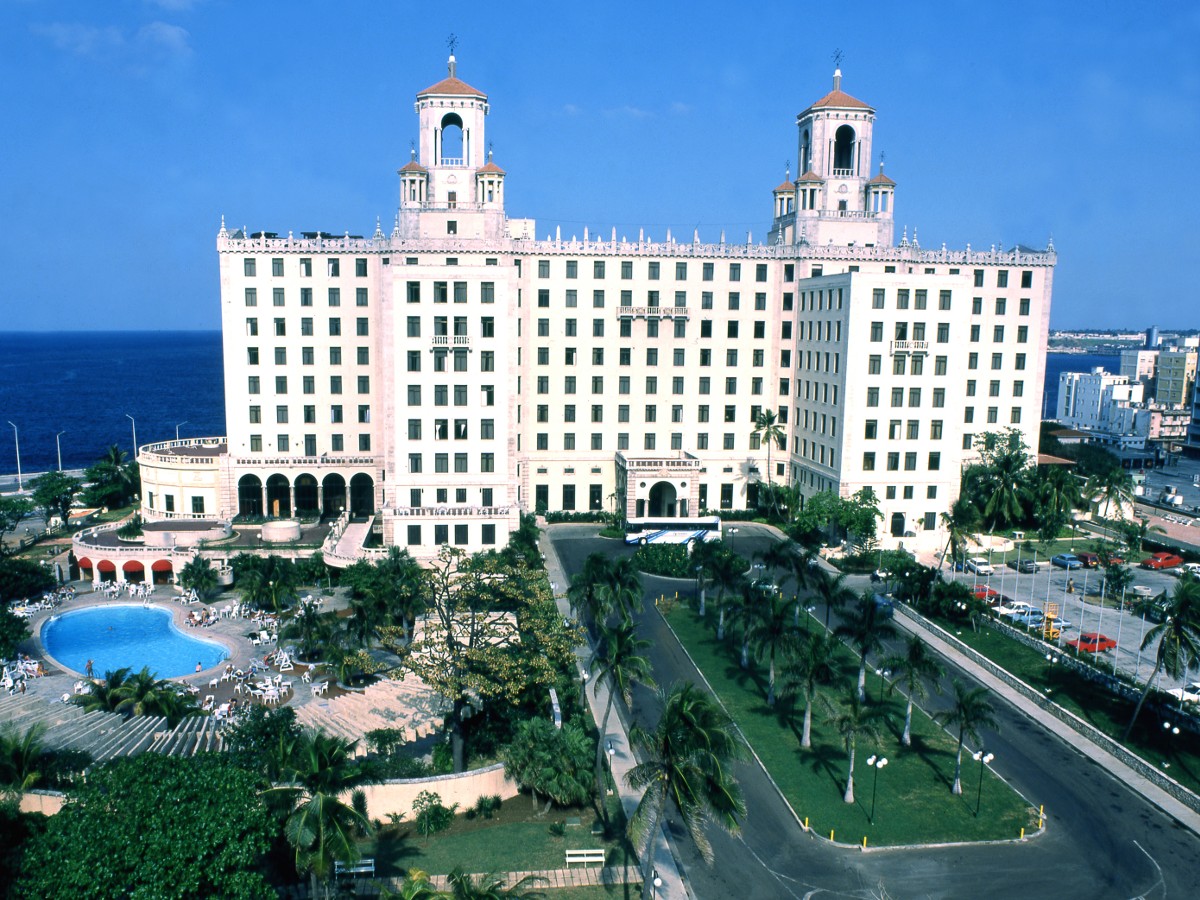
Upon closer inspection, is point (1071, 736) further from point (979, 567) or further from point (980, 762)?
point (979, 567)

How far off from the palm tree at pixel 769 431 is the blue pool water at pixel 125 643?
176ft

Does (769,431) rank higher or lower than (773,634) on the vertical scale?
higher

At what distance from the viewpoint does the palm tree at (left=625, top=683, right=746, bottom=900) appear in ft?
101

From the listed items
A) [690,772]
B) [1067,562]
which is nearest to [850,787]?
[690,772]

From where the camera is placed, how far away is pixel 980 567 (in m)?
76.6

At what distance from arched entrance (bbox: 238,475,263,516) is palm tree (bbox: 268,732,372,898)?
5714cm

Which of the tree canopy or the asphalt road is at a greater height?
the tree canopy

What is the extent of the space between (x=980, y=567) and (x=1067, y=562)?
27.9ft

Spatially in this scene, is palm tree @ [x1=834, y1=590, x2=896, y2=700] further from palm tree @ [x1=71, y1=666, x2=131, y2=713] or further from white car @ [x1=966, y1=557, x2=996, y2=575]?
palm tree @ [x1=71, y1=666, x2=131, y2=713]

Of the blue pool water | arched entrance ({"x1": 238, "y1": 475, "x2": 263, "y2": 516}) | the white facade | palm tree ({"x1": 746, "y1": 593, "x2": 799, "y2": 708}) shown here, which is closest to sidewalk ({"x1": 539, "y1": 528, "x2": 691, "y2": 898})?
palm tree ({"x1": 746, "y1": 593, "x2": 799, "y2": 708})

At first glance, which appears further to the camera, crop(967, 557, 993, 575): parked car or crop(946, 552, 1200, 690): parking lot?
crop(967, 557, 993, 575): parked car

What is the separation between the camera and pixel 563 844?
38906 millimetres

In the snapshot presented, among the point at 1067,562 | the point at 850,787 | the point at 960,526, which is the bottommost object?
the point at 850,787

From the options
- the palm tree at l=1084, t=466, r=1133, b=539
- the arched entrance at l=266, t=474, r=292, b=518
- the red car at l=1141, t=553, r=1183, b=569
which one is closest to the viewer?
the red car at l=1141, t=553, r=1183, b=569
